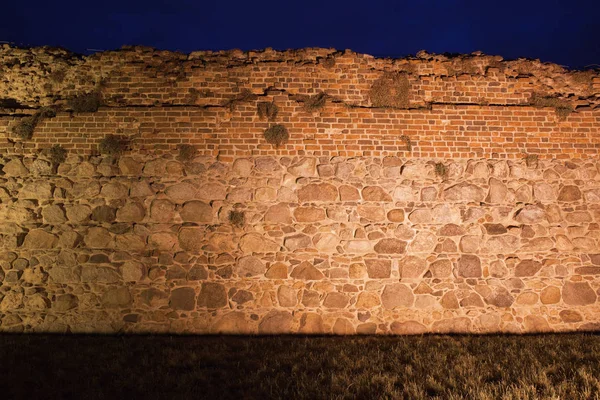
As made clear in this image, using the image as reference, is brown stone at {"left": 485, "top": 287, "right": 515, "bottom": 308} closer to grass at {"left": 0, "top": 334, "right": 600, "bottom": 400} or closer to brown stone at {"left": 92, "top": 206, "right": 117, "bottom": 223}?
grass at {"left": 0, "top": 334, "right": 600, "bottom": 400}

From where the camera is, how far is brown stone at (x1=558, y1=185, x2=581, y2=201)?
5.91m

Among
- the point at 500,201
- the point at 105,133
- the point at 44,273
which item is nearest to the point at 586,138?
the point at 500,201

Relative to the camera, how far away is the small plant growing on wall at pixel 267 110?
5785mm

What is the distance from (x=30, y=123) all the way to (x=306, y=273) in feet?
15.6

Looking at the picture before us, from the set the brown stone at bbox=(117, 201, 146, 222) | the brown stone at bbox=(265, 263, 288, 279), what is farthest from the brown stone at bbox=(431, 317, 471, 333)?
the brown stone at bbox=(117, 201, 146, 222)

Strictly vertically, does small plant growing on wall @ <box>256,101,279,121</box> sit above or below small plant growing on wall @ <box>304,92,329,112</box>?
below

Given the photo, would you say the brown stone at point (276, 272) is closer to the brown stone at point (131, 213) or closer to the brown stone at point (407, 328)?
the brown stone at point (407, 328)

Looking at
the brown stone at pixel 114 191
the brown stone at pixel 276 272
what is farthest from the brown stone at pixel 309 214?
the brown stone at pixel 114 191

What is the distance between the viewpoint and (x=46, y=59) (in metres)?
5.82

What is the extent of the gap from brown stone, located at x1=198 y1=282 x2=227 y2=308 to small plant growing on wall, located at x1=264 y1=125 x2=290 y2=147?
2307mm

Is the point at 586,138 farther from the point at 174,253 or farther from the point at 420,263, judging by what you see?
the point at 174,253

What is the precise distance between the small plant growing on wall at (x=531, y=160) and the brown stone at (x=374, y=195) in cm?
231

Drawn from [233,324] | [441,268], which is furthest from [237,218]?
[441,268]

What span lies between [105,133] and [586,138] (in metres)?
7.63
